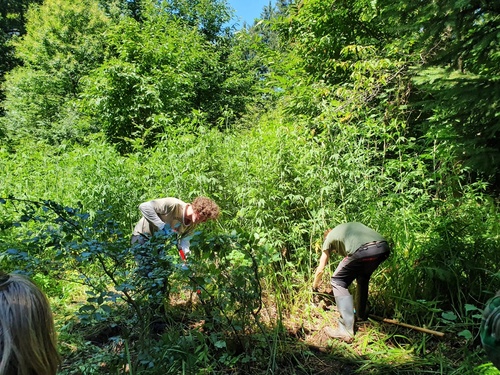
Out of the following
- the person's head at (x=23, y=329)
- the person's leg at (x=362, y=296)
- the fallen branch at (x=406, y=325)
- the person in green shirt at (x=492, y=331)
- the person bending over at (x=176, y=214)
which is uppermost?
the person bending over at (x=176, y=214)

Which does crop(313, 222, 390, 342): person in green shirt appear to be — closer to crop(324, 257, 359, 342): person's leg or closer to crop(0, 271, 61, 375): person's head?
crop(324, 257, 359, 342): person's leg

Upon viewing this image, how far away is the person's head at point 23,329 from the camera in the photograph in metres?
0.93

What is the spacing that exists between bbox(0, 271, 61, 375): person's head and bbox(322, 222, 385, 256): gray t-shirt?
8.46 ft

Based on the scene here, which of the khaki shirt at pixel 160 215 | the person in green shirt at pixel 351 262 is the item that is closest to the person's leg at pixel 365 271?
the person in green shirt at pixel 351 262

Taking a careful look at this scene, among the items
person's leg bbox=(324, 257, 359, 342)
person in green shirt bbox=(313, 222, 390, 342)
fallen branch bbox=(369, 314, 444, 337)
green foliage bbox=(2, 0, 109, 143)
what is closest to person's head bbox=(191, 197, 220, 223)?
person in green shirt bbox=(313, 222, 390, 342)

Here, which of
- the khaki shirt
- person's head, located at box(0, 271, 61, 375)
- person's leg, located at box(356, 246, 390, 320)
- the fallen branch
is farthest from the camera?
the khaki shirt

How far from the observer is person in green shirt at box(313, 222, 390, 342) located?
122 inches

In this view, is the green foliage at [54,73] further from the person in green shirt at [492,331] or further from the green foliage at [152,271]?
the person in green shirt at [492,331]

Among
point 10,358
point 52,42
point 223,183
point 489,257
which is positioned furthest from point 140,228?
point 52,42

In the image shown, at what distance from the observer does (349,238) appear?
123 inches

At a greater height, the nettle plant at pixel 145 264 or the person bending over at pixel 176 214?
the person bending over at pixel 176 214

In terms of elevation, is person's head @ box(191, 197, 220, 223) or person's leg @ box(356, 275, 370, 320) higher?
person's head @ box(191, 197, 220, 223)

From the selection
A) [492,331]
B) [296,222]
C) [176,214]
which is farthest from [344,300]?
[492,331]

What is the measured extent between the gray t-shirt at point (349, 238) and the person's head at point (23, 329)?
258cm
